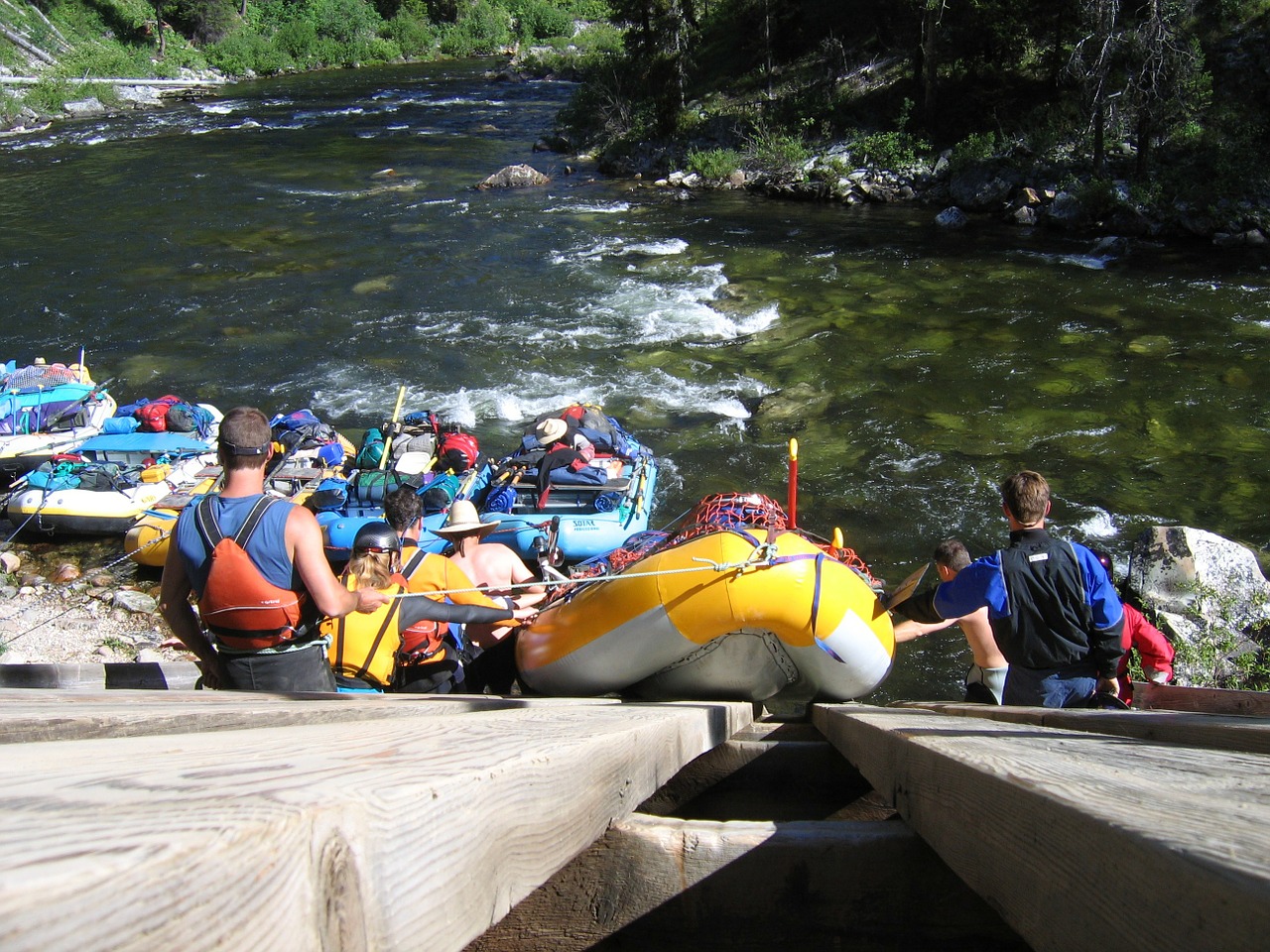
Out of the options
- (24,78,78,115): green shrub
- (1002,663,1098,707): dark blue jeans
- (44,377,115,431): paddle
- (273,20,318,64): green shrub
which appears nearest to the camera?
(1002,663,1098,707): dark blue jeans

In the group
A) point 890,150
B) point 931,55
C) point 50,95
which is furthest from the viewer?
point 50,95

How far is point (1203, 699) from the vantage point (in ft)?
10.8

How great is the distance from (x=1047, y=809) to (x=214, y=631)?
124 inches

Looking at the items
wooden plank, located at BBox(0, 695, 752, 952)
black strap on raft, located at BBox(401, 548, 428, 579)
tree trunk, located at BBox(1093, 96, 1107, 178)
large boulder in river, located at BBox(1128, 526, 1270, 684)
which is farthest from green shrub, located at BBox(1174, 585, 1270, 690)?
tree trunk, located at BBox(1093, 96, 1107, 178)

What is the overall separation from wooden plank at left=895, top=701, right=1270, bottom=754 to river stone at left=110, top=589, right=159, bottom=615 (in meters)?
7.76

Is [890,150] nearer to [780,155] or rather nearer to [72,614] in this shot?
[780,155]

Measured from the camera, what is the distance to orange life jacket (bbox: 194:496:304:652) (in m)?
→ 3.23

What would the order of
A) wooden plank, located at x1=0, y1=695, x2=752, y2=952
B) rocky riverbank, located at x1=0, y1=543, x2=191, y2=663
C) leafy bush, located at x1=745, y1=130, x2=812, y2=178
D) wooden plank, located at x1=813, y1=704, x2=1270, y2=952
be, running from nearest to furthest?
wooden plank, located at x1=0, y1=695, x2=752, y2=952
wooden plank, located at x1=813, y1=704, x2=1270, y2=952
rocky riverbank, located at x1=0, y1=543, x2=191, y2=663
leafy bush, located at x1=745, y1=130, x2=812, y2=178

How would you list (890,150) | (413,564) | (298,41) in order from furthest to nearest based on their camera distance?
(298,41) → (890,150) → (413,564)

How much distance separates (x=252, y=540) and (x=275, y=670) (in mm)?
550

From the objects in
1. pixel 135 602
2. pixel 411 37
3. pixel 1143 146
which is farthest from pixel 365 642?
pixel 411 37

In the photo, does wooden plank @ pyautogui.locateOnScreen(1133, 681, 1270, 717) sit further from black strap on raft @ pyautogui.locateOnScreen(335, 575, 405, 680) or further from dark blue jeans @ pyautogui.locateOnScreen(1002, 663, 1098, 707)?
black strap on raft @ pyautogui.locateOnScreen(335, 575, 405, 680)

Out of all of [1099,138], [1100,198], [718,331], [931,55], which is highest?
[931,55]

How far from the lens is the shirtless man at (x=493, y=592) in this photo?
15.9 ft
